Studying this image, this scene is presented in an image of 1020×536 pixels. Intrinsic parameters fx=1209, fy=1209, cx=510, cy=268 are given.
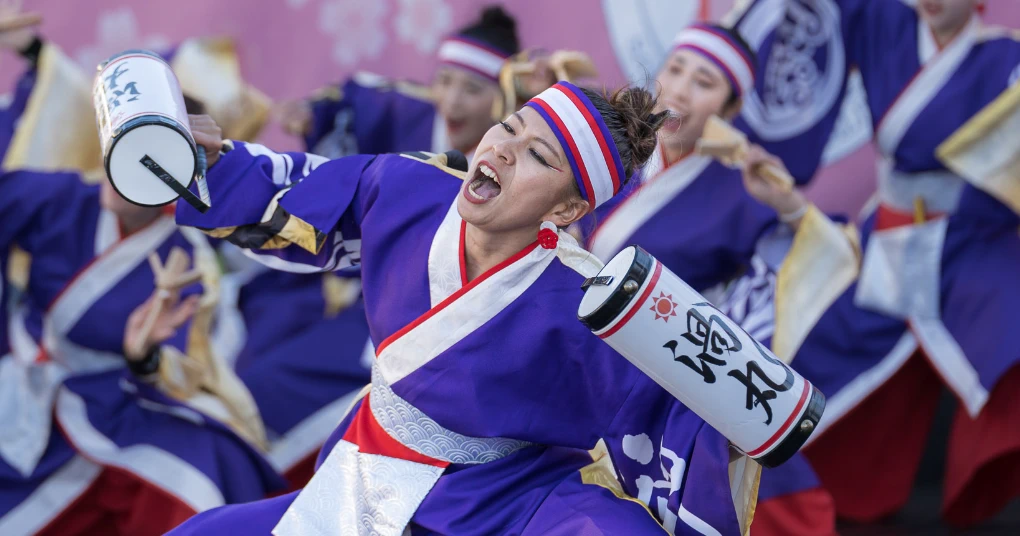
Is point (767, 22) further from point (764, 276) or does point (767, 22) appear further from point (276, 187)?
point (276, 187)

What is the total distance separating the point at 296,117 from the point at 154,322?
1.58 m

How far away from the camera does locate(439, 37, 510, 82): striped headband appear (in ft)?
12.9

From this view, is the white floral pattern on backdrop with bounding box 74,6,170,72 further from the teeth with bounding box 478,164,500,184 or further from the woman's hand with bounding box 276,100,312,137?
the teeth with bounding box 478,164,500,184

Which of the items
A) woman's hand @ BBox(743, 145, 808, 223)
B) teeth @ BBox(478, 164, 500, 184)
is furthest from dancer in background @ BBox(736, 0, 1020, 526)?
teeth @ BBox(478, 164, 500, 184)

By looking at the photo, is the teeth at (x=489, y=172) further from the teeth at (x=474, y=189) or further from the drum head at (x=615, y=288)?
the drum head at (x=615, y=288)

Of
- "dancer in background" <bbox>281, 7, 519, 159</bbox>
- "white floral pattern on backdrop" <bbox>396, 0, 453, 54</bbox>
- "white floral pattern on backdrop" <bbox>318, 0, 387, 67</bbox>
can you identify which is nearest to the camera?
"dancer in background" <bbox>281, 7, 519, 159</bbox>

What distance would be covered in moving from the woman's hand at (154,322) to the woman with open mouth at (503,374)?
1083mm

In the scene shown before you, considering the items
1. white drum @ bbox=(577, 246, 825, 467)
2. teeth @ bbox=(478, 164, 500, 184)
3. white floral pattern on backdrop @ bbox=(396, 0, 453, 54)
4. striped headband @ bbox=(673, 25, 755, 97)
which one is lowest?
white floral pattern on backdrop @ bbox=(396, 0, 453, 54)

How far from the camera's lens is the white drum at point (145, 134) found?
5.90 feet

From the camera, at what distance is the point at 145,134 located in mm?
1801

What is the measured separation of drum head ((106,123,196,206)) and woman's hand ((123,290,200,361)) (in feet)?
4.20

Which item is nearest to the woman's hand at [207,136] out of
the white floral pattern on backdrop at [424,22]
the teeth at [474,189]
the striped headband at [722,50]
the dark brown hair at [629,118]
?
the teeth at [474,189]

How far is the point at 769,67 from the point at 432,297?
2068mm

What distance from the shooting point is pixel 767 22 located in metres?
3.66
